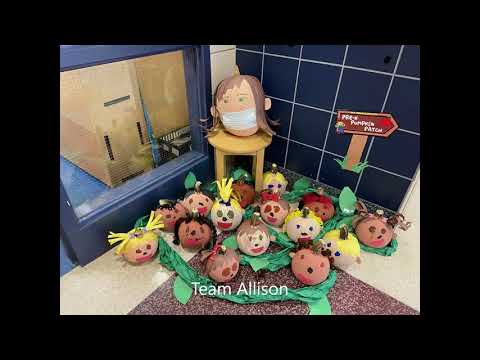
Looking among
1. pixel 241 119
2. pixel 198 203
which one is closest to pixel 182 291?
pixel 198 203

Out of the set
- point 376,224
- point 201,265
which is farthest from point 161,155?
point 376,224

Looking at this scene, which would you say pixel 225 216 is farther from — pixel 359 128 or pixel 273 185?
pixel 359 128

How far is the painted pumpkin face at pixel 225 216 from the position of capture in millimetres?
1374

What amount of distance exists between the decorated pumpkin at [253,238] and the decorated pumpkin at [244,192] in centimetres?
26

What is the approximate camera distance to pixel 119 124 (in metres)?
1.60

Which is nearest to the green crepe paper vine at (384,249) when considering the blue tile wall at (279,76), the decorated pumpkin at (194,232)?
the decorated pumpkin at (194,232)

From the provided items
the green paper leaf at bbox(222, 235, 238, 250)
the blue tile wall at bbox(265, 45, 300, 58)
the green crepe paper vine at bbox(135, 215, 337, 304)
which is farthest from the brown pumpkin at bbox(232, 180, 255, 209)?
the blue tile wall at bbox(265, 45, 300, 58)

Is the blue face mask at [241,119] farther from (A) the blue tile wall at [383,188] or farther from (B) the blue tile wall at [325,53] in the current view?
(A) the blue tile wall at [383,188]

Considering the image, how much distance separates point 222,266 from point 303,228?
388 mm

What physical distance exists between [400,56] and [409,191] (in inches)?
23.4

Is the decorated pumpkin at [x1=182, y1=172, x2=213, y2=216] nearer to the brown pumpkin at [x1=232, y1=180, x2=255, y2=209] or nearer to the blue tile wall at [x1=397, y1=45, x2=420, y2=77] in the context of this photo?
the brown pumpkin at [x1=232, y1=180, x2=255, y2=209]

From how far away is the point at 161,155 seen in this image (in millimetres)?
1731

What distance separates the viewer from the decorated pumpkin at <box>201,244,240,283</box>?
46.4 inches

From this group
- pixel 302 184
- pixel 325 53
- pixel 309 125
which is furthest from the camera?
pixel 302 184
